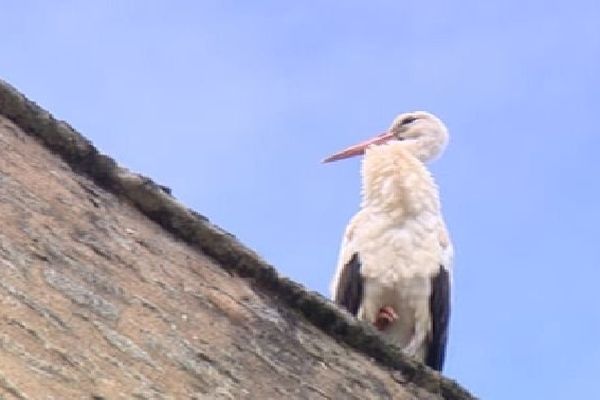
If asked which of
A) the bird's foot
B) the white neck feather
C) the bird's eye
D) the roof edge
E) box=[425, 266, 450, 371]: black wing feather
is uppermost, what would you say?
the bird's eye

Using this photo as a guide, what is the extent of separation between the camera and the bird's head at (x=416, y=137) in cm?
947

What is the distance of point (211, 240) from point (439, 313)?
3666 millimetres

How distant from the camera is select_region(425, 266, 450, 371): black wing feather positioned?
8.05 m

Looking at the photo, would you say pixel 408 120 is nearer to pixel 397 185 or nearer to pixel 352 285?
pixel 397 185

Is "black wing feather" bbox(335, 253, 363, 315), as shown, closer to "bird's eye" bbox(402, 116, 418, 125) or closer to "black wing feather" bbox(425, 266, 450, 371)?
"black wing feather" bbox(425, 266, 450, 371)

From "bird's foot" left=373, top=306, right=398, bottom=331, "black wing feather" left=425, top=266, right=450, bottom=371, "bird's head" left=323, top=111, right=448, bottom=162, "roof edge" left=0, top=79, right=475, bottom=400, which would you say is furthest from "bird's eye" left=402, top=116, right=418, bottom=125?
"roof edge" left=0, top=79, right=475, bottom=400

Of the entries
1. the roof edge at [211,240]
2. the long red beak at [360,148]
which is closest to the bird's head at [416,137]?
the long red beak at [360,148]

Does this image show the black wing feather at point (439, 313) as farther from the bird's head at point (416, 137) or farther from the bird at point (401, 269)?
the bird's head at point (416, 137)

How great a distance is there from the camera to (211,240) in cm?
457

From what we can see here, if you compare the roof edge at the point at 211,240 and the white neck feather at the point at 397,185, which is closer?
the roof edge at the point at 211,240

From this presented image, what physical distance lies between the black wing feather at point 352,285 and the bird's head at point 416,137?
1.43m

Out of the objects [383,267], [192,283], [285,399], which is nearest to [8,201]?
[192,283]

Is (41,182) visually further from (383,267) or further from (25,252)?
(383,267)

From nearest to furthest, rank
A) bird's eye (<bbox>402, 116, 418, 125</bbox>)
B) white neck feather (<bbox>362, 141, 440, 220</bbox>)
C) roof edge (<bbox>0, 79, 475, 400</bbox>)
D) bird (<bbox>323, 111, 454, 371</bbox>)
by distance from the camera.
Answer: roof edge (<bbox>0, 79, 475, 400</bbox>)
bird (<bbox>323, 111, 454, 371</bbox>)
white neck feather (<bbox>362, 141, 440, 220</bbox>)
bird's eye (<bbox>402, 116, 418, 125</bbox>)
